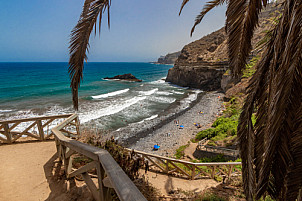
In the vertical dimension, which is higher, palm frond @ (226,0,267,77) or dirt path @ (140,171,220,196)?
palm frond @ (226,0,267,77)

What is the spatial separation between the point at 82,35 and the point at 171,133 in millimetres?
15925

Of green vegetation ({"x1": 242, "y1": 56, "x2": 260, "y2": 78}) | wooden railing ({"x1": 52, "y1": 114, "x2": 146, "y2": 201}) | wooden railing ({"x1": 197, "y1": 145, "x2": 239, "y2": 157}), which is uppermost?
green vegetation ({"x1": 242, "y1": 56, "x2": 260, "y2": 78})

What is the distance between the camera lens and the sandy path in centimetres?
322

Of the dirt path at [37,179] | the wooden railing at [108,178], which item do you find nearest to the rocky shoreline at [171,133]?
the dirt path at [37,179]

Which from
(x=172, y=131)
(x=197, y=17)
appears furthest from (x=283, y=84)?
(x=172, y=131)

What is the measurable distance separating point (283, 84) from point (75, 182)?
13.3 ft

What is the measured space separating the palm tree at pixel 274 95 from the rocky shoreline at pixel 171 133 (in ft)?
38.5

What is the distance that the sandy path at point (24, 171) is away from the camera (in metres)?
3.22

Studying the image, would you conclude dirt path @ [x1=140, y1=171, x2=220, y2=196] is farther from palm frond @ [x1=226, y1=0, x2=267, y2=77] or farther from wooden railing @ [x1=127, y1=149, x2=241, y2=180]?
palm frond @ [x1=226, y1=0, x2=267, y2=77]

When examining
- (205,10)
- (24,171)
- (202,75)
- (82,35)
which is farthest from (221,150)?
(202,75)

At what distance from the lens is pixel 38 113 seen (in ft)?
75.5

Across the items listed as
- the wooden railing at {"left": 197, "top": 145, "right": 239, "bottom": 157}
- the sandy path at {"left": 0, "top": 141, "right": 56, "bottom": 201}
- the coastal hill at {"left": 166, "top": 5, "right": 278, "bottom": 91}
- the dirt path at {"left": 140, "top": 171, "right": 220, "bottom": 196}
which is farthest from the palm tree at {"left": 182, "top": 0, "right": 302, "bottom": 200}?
the coastal hill at {"left": 166, "top": 5, "right": 278, "bottom": 91}

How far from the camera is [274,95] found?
1.26 metres

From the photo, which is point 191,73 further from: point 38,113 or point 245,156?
point 245,156
